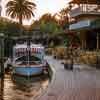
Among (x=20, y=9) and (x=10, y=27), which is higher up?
(x=20, y=9)

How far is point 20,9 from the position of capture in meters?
78.8

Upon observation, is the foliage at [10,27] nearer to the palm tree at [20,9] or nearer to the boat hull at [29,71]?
the palm tree at [20,9]

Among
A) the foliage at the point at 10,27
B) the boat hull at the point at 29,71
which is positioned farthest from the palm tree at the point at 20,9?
the boat hull at the point at 29,71

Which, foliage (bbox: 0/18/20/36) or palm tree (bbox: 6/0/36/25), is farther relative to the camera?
palm tree (bbox: 6/0/36/25)

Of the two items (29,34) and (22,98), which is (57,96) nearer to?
(22,98)

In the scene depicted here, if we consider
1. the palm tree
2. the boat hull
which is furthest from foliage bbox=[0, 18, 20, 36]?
Answer: the boat hull

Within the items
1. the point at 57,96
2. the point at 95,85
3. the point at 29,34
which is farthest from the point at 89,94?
the point at 29,34

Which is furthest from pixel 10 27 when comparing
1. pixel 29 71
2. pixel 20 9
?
pixel 29 71

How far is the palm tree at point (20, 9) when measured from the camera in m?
78.5

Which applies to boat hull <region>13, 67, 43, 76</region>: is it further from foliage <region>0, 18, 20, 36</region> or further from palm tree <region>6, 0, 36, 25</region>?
palm tree <region>6, 0, 36, 25</region>

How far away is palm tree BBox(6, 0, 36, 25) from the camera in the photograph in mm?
78500

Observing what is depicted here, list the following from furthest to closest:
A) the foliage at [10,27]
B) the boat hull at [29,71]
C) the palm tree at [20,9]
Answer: the palm tree at [20,9], the foliage at [10,27], the boat hull at [29,71]

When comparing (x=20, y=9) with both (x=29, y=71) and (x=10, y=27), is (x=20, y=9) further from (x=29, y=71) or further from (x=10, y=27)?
(x=29, y=71)

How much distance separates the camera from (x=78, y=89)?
17.8m
